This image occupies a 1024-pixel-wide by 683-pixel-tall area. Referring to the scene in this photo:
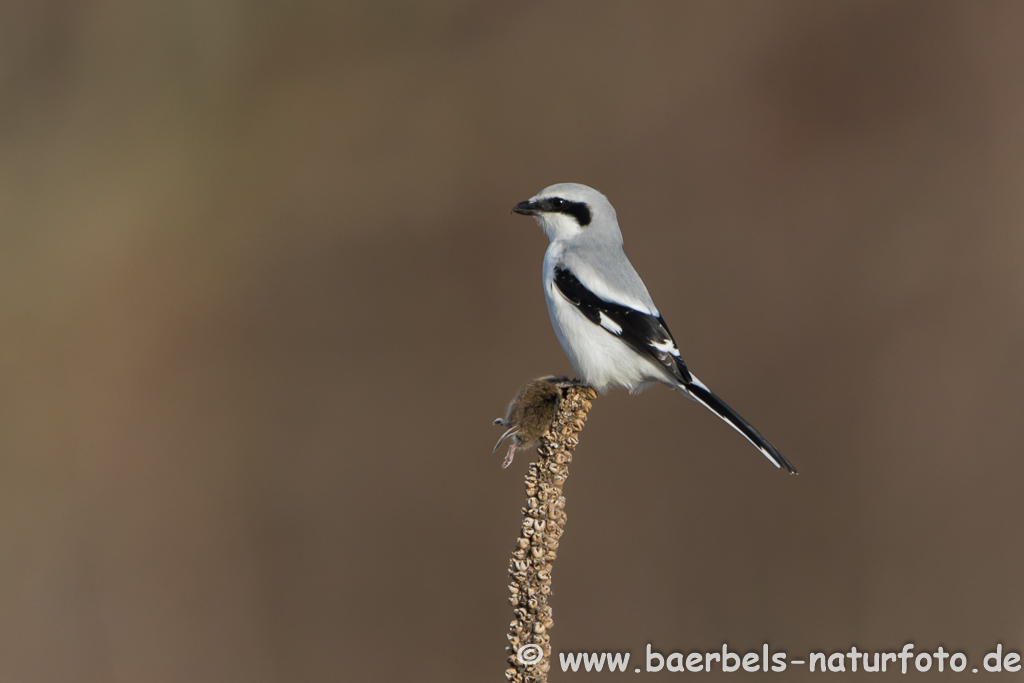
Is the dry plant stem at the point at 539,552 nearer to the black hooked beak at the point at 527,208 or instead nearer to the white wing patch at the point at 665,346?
the white wing patch at the point at 665,346

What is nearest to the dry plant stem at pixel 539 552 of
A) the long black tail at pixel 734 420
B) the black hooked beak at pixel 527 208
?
the long black tail at pixel 734 420

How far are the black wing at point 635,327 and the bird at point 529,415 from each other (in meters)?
0.66

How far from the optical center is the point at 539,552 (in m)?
1.20

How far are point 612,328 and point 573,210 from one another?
476mm

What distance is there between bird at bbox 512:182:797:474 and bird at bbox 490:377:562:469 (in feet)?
2.18

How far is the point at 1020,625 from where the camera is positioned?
8.96 feet

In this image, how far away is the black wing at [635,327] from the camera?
211 centimetres

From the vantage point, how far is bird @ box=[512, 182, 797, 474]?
2119mm

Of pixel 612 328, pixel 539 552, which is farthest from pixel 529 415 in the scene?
pixel 612 328

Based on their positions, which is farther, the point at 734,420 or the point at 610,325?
the point at 610,325

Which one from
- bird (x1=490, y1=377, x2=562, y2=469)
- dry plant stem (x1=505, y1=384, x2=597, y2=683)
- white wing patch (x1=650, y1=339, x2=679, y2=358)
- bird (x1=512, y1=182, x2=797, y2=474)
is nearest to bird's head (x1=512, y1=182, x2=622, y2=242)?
bird (x1=512, y1=182, x2=797, y2=474)

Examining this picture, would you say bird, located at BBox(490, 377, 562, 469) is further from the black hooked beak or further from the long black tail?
the black hooked beak

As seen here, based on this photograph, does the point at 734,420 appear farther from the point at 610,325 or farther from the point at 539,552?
the point at 539,552

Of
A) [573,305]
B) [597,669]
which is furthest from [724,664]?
[573,305]
